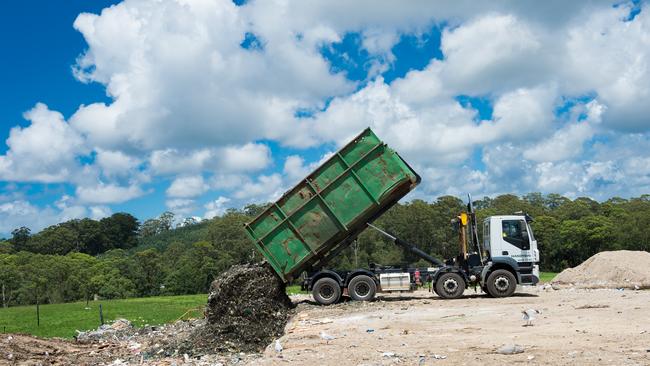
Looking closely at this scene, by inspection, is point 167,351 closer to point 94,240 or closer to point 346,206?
point 346,206

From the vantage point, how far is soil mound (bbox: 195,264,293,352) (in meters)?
13.3

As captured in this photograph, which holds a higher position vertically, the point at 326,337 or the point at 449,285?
the point at 449,285

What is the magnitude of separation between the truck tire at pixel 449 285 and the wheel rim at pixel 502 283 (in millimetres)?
973

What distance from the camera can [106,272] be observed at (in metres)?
59.4

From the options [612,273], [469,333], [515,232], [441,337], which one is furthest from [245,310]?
[612,273]

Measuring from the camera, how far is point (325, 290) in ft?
56.1

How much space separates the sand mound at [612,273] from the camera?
25500 mm

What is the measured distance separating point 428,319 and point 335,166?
458 centimetres

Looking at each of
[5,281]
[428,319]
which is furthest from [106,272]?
[428,319]

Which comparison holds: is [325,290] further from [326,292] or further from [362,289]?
[362,289]

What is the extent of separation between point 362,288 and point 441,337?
671 centimetres

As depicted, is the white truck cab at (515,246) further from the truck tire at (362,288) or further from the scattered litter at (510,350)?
the scattered litter at (510,350)

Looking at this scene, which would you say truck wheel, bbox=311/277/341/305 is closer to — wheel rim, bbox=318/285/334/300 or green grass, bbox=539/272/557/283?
wheel rim, bbox=318/285/334/300

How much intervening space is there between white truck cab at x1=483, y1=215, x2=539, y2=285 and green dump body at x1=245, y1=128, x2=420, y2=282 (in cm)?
356
